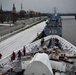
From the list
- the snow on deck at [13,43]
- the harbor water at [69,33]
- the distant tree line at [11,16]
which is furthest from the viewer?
the distant tree line at [11,16]

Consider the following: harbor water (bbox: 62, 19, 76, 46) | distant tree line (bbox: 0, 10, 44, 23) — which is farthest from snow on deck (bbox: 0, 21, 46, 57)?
distant tree line (bbox: 0, 10, 44, 23)

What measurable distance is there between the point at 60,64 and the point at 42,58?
1.46 meters

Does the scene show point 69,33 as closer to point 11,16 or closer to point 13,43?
point 13,43

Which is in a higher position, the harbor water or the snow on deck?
the snow on deck

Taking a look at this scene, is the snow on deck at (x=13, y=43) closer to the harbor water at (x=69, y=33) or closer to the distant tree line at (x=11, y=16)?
the harbor water at (x=69, y=33)

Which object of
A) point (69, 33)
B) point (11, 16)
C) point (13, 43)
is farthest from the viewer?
point (11, 16)

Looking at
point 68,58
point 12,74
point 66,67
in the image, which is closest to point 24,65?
point 12,74

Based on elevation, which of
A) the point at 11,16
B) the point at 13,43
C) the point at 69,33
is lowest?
the point at 69,33

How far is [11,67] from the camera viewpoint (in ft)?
32.8

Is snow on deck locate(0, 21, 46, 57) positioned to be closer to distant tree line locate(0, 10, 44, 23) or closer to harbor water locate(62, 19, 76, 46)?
harbor water locate(62, 19, 76, 46)

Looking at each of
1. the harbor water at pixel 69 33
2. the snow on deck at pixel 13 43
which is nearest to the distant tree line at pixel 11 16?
the harbor water at pixel 69 33

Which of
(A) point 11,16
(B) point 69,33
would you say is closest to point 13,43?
(B) point 69,33

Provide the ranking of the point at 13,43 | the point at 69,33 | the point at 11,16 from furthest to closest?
the point at 11,16 < the point at 69,33 < the point at 13,43

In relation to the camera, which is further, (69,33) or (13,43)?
(69,33)
